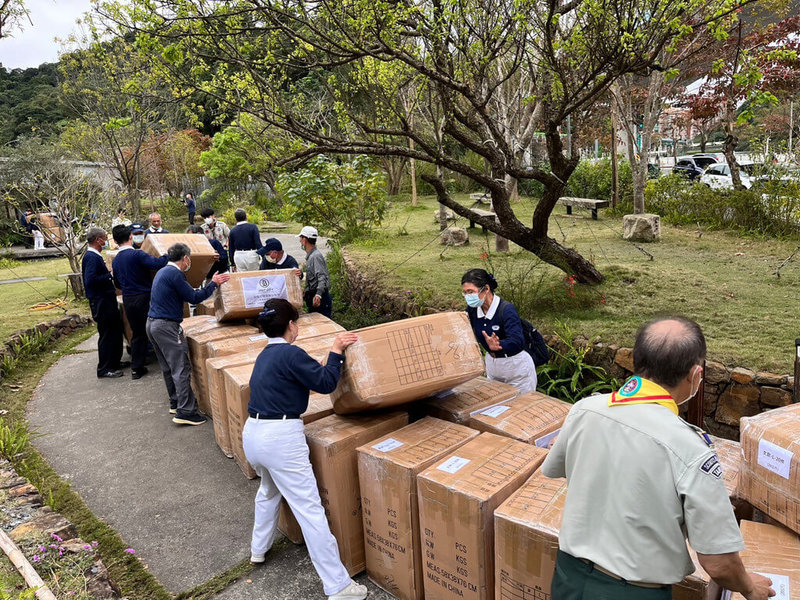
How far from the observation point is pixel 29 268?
14.9m

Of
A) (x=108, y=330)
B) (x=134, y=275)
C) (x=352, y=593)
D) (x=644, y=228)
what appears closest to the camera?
(x=352, y=593)

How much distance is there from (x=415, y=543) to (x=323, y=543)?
505 millimetres

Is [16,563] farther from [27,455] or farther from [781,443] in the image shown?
[781,443]

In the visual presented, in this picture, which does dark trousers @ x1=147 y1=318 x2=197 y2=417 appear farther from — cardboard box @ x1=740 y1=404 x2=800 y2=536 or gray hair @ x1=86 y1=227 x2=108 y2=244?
cardboard box @ x1=740 y1=404 x2=800 y2=536

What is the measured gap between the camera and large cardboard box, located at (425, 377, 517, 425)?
343 centimetres

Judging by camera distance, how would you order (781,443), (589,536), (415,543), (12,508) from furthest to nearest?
(12,508) → (415,543) → (781,443) → (589,536)

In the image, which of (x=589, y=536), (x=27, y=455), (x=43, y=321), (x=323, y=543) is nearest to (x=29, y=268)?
(x=43, y=321)

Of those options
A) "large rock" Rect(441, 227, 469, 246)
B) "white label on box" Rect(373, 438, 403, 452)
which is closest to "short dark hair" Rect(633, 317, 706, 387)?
"white label on box" Rect(373, 438, 403, 452)

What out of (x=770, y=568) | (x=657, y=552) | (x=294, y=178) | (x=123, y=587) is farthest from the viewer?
(x=294, y=178)

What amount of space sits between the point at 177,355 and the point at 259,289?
100 cm

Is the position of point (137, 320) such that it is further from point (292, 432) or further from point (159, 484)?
point (292, 432)

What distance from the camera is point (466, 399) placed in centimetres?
359

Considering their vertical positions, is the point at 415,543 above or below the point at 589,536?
below

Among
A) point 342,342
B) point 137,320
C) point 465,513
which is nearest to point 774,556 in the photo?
Result: point 465,513
